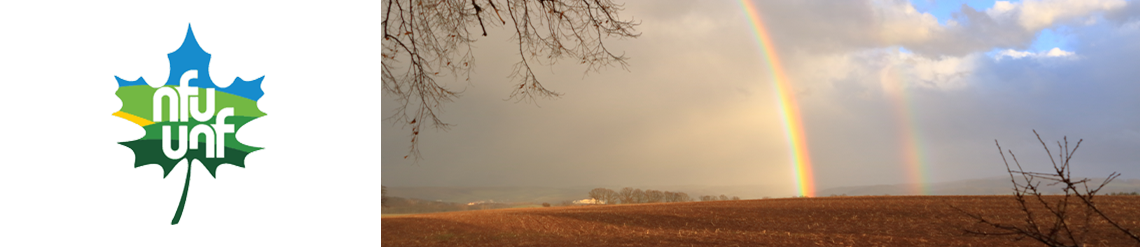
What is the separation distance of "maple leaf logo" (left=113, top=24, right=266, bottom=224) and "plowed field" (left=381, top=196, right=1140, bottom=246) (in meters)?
4.86

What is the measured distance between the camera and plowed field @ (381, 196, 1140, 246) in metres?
9.38

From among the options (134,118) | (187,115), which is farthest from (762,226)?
(134,118)

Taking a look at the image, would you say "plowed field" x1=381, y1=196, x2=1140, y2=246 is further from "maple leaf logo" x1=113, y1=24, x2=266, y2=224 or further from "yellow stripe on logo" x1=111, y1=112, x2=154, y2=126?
"yellow stripe on logo" x1=111, y1=112, x2=154, y2=126

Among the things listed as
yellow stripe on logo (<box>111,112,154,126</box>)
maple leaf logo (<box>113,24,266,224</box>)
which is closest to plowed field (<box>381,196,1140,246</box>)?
maple leaf logo (<box>113,24,266,224</box>)

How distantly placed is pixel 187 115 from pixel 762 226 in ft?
36.0

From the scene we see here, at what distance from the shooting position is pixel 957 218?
12758mm

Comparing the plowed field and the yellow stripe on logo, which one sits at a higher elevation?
the yellow stripe on logo

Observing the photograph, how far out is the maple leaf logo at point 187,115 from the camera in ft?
17.6

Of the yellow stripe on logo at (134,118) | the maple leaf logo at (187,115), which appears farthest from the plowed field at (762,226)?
the yellow stripe on logo at (134,118)

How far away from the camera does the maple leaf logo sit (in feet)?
17.6

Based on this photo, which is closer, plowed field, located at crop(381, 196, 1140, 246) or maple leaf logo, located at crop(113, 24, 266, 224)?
maple leaf logo, located at crop(113, 24, 266, 224)

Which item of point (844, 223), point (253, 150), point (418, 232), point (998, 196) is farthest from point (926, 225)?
point (253, 150)

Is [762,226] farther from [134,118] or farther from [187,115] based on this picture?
[134,118]

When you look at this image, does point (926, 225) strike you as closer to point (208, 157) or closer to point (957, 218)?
point (957, 218)
